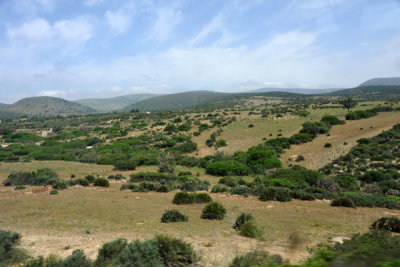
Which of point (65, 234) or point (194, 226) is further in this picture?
point (194, 226)

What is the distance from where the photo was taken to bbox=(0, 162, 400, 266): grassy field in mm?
6070

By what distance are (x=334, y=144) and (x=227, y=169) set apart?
14.2 meters

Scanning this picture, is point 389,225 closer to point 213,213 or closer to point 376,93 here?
point 213,213

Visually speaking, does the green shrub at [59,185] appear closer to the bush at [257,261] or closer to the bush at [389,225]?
the bush at [257,261]

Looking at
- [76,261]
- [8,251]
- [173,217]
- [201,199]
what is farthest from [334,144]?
[8,251]

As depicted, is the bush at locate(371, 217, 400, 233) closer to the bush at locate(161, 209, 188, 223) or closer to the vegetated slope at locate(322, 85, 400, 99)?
the bush at locate(161, 209, 188, 223)

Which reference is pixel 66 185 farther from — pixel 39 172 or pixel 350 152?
pixel 350 152

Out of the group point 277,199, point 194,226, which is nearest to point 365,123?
point 277,199

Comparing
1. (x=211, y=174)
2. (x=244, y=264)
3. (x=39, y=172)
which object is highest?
(x=244, y=264)

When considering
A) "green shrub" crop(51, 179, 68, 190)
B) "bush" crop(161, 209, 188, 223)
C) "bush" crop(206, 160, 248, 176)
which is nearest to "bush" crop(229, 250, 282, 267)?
"bush" crop(161, 209, 188, 223)

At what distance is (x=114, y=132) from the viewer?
42.9m

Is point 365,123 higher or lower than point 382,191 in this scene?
higher

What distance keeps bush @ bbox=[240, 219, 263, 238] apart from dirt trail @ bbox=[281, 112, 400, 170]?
1630 centimetres

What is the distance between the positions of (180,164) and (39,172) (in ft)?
42.3
